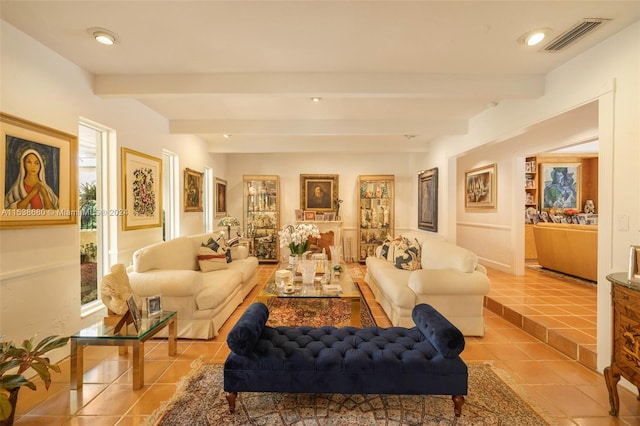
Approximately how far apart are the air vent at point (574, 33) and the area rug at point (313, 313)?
3080mm

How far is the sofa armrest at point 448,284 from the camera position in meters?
3.18

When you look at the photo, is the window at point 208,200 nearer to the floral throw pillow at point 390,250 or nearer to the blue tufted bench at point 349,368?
the floral throw pillow at point 390,250

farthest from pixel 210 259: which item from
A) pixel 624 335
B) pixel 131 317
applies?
pixel 624 335

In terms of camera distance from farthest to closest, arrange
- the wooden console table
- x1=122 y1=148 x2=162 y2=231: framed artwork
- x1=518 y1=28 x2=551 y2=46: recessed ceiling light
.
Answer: x1=122 y1=148 x2=162 y2=231: framed artwork, x1=518 y1=28 x2=551 y2=46: recessed ceiling light, the wooden console table

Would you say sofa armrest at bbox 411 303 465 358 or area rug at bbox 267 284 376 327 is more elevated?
sofa armrest at bbox 411 303 465 358

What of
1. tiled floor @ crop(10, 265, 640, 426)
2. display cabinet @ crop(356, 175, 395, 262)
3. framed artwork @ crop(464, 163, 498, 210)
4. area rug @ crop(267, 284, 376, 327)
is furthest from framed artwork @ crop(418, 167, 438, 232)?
area rug @ crop(267, 284, 376, 327)

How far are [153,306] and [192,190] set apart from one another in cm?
302

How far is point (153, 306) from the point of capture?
106 inches

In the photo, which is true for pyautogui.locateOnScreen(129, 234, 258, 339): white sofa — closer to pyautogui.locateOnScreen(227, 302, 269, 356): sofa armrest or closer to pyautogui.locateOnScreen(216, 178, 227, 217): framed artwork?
pyautogui.locateOnScreen(227, 302, 269, 356): sofa armrest

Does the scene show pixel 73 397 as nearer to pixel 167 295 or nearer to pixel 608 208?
pixel 167 295

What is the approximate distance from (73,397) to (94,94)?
8.93 feet

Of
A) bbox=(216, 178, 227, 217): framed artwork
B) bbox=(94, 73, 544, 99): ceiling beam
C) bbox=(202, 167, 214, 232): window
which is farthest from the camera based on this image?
bbox=(216, 178, 227, 217): framed artwork

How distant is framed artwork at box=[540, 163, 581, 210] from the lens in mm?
7520

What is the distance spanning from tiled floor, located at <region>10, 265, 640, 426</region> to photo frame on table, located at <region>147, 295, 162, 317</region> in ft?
1.45
